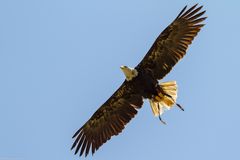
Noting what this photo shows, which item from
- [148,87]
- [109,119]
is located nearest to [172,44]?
[148,87]

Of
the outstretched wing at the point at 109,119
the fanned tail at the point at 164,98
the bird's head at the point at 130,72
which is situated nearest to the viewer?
the bird's head at the point at 130,72

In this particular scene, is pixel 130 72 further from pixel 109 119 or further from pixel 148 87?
pixel 109 119

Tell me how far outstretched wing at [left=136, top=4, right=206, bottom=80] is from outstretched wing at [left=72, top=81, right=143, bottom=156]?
0.92 metres

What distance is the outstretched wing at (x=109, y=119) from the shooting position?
66.9 ft

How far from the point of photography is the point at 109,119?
20.8 metres

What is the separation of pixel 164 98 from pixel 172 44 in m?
1.57

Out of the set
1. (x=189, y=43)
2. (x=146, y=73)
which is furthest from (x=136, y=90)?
(x=189, y=43)

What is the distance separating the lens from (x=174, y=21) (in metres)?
20.2

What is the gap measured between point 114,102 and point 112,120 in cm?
54

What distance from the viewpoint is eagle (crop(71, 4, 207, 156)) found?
19688 millimetres

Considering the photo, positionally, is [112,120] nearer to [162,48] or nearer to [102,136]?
[102,136]

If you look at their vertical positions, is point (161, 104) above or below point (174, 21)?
below

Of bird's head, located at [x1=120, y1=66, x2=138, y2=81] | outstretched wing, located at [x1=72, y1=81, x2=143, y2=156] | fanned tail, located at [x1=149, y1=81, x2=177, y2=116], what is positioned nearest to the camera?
bird's head, located at [x1=120, y1=66, x2=138, y2=81]

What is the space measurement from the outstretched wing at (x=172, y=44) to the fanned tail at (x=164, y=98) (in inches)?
13.4
